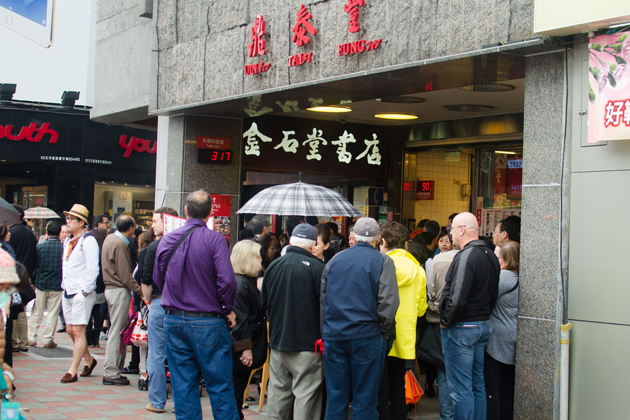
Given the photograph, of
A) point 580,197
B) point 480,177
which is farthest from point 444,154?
point 580,197

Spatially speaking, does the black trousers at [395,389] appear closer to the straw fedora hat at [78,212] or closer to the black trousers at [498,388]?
the black trousers at [498,388]

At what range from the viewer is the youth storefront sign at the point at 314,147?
1219 cm

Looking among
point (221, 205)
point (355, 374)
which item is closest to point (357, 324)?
point (355, 374)

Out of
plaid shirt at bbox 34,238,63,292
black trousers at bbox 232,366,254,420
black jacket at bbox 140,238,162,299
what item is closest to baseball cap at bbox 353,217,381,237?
black trousers at bbox 232,366,254,420

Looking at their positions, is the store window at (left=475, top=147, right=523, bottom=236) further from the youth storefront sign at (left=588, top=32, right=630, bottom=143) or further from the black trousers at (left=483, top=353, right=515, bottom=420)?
the youth storefront sign at (left=588, top=32, right=630, bottom=143)

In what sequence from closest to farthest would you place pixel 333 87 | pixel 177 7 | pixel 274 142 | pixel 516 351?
pixel 516 351 → pixel 333 87 → pixel 177 7 → pixel 274 142

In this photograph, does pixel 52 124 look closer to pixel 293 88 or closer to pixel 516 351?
pixel 293 88

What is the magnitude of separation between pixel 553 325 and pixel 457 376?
3.00 ft

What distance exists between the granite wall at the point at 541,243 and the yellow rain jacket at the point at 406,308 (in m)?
0.91

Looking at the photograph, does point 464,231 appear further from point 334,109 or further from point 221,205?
point 221,205

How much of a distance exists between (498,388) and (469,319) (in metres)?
0.84

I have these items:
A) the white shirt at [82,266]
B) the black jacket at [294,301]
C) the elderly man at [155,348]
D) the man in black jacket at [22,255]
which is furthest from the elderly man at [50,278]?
the black jacket at [294,301]

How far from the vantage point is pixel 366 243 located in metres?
6.16

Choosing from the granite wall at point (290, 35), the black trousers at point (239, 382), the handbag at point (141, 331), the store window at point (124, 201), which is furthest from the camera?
the store window at point (124, 201)
